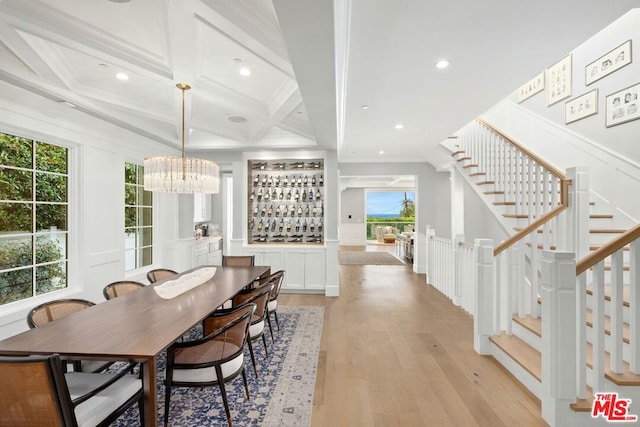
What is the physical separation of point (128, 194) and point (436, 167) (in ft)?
19.5

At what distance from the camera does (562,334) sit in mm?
1947

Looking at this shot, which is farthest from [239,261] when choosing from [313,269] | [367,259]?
[367,259]

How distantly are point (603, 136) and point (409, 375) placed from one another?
373cm

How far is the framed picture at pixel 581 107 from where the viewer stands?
3.91m

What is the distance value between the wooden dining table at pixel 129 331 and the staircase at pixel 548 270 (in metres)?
2.36

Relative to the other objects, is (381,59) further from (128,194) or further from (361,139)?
(128,194)

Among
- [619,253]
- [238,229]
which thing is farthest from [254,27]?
[238,229]

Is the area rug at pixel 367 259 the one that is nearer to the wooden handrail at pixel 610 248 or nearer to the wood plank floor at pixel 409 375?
the wood plank floor at pixel 409 375

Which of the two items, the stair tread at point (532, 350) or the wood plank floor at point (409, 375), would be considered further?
the wood plank floor at point (409, 375)

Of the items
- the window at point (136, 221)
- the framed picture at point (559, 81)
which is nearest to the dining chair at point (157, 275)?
the window at point (136, 221)

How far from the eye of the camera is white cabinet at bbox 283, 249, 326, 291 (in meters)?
5.66

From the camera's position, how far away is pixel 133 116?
4.27 m

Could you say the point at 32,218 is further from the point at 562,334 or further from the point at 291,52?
the point at 562,334

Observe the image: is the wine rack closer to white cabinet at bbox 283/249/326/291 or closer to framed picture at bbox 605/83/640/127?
white cabinet at bbox 283/249/326/291
